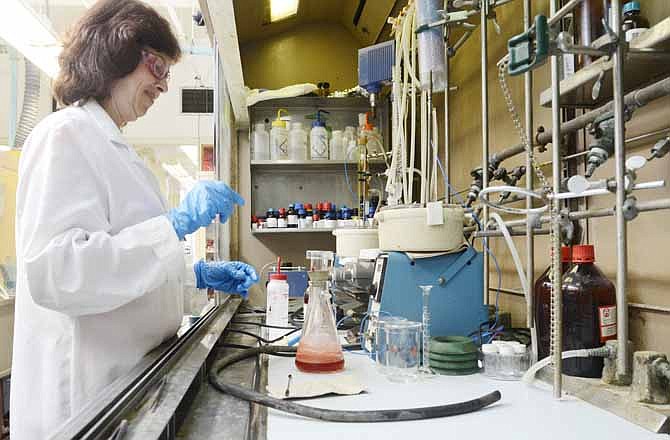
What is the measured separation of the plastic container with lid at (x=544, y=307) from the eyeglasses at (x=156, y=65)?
3.39ft

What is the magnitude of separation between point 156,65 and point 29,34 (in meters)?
1.00

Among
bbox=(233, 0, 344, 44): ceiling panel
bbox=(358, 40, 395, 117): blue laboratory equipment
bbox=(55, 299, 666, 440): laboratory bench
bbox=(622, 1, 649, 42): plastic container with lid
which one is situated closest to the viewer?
bbox=(55, 299, 666, 440): laboratory bench

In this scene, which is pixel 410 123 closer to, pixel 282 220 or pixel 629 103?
pixel 629 103

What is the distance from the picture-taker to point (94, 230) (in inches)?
37.0

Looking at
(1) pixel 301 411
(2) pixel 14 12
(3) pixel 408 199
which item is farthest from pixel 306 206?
(1) pixel 301 411

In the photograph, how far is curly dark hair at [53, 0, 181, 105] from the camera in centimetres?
110

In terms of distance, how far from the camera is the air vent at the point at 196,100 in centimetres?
257

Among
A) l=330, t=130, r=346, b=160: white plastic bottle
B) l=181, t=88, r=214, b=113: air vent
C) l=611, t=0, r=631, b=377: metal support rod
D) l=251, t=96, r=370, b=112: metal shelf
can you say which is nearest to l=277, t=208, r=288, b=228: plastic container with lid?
l=330, t=130, r=346, b=160: white plastic bottle

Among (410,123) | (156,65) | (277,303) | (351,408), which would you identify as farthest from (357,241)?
(351,408)

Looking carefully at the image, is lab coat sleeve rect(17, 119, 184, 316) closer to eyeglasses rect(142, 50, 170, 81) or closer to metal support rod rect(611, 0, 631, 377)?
eyeglasses rect(142, 50, 170, 81)

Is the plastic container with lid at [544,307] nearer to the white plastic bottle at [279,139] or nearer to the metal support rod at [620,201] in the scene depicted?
the metal support rod at [620,201]

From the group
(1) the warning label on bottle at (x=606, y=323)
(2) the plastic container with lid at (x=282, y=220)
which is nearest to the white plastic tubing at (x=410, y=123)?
(1) the warning label on bottle at (x=606, y=323)

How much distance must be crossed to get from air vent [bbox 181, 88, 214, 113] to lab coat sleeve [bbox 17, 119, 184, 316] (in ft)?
5.31

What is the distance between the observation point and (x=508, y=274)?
174 cm
